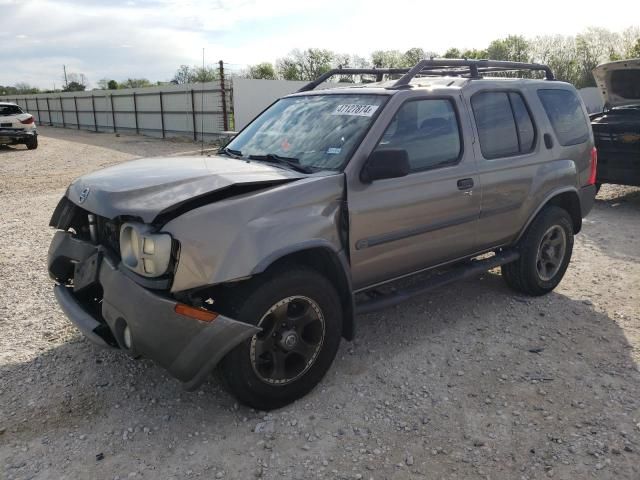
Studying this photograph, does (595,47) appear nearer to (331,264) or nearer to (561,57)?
(561,57)

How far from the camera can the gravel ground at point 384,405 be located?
8.93 feet

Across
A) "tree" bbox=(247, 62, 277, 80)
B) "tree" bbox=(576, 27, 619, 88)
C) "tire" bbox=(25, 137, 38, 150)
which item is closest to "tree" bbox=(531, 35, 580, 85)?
"tree" bbox=(576, 27, 619, 88)

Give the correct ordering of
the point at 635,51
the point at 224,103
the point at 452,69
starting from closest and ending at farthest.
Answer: the point at 452,69 → the point at 224,103 → the point at 635,51

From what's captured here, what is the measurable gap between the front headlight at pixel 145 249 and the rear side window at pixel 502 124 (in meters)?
2.65

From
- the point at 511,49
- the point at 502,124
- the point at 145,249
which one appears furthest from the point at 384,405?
the point at 511,49

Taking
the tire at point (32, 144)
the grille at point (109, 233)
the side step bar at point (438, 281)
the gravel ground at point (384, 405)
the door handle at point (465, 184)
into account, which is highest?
the door handle at point (465, 184)

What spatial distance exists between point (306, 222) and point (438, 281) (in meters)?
1.48

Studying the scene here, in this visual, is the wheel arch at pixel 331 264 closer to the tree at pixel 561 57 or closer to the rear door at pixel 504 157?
the rear door at pixel 504 157

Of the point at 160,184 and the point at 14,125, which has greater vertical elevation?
the point at 160,184

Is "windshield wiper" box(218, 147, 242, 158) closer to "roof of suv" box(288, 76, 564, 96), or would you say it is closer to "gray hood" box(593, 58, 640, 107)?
"roof of suv" box(288, 76, 564, 96)

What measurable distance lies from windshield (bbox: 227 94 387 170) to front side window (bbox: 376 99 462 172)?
19cm

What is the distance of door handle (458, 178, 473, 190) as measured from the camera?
393cm

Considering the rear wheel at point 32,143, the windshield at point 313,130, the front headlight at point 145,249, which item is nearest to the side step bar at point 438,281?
the windshield at point 313,130

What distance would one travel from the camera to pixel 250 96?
23438 mm
